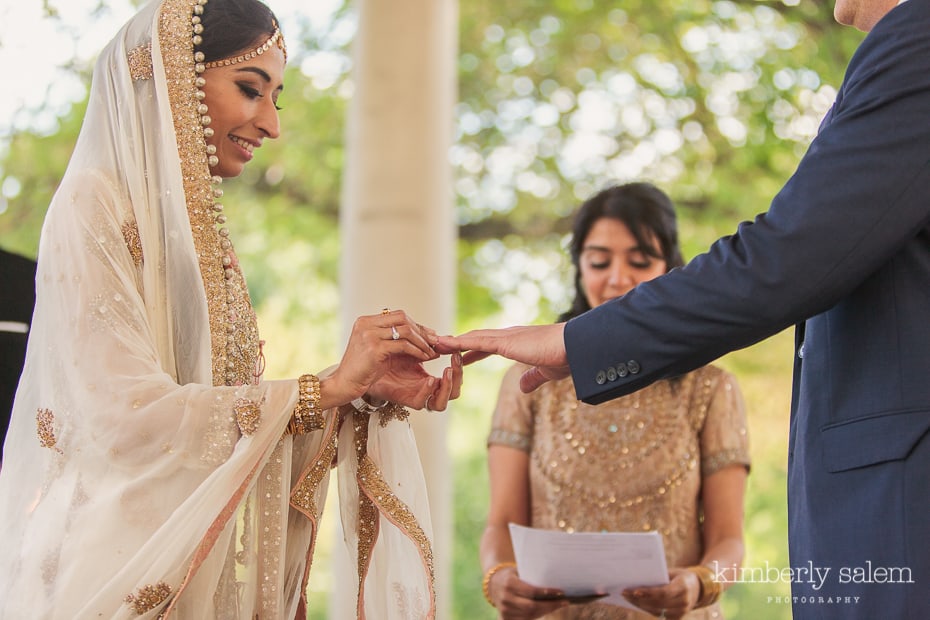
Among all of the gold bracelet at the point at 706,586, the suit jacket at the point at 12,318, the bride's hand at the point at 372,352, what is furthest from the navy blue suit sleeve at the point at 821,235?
the suit jacket at the point at 12,318

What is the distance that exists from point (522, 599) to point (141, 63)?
167 centimetres

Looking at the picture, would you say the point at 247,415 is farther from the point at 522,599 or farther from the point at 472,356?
the point at 522,599

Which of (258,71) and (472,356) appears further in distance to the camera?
(472,356)

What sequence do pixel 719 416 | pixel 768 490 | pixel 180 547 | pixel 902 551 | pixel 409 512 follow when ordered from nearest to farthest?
pixel 902 551 < pixel 180 547 < pixel 409 512 < pixel 719 416 < pixel 768 490

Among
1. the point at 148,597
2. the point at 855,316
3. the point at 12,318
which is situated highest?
the point at 12,318

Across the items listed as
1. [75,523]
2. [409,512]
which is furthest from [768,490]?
[75,523]

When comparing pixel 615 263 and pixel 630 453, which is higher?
pixel 615 263

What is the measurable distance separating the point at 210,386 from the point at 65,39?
480 centimetres

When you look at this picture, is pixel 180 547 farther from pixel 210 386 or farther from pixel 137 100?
pixel 137 100

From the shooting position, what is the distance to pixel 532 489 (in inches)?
127

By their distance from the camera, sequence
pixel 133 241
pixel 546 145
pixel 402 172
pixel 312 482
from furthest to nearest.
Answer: pixel 546 145, pixel 402 172, pixel 312 482, pixel 133 241

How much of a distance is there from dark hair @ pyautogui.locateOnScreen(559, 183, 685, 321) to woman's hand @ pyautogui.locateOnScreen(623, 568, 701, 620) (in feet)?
3.10

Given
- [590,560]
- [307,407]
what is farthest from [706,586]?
[307,407]

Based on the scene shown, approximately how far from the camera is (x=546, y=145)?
8.52 m
